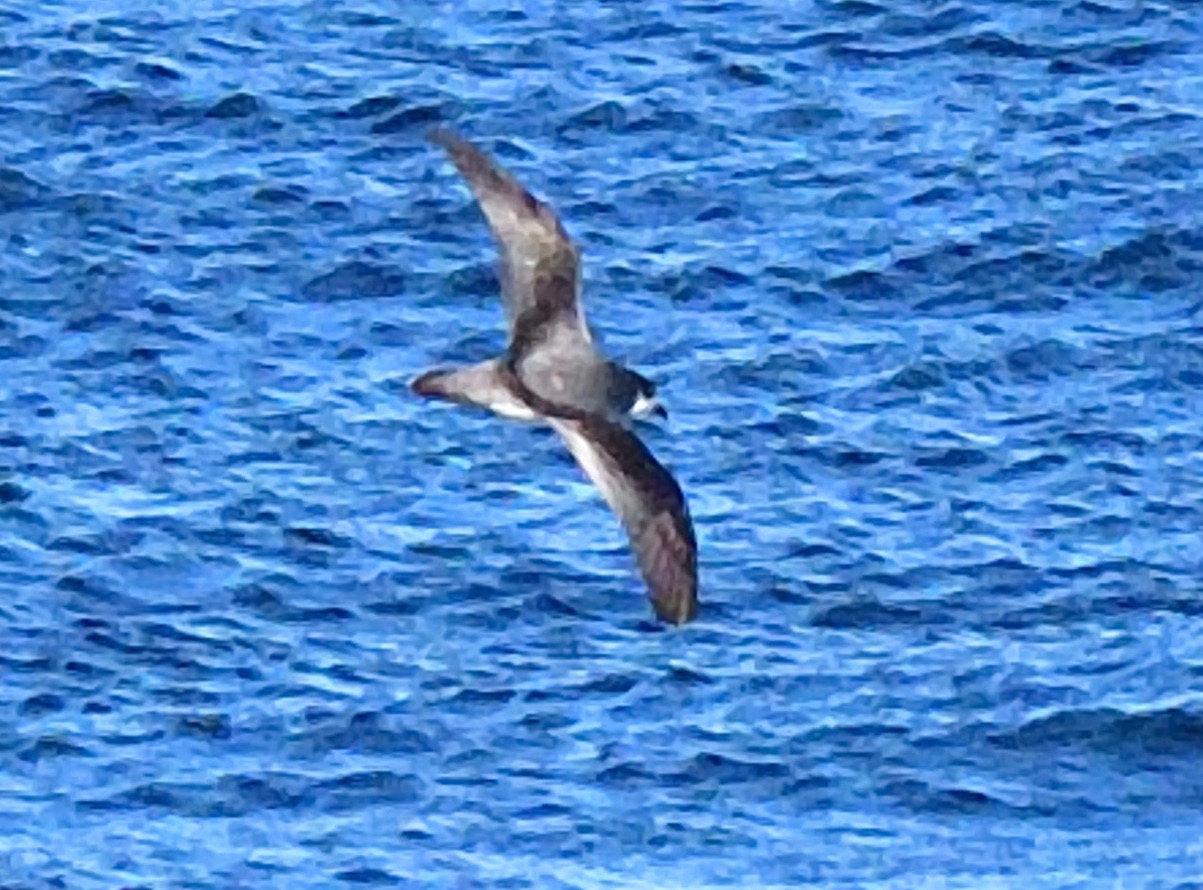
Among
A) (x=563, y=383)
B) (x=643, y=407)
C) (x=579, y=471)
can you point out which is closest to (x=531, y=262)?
(x=563, y=383)

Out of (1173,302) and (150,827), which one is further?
(1173,302)

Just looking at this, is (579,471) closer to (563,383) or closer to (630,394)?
(630,394)

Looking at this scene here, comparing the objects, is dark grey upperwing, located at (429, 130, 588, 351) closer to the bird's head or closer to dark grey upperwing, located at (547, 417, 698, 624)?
the bird's head

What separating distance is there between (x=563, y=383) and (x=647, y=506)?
57 cm

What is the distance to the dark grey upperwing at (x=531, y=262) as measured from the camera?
14.8 meters

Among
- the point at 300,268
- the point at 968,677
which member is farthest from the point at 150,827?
the point at 300,268

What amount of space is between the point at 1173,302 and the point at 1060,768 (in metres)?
5.40

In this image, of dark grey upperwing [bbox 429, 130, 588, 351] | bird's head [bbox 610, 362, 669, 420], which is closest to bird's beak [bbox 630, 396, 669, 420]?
bird's head [bbox 610, 362, 669, 420]

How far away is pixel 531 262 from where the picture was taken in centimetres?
1489

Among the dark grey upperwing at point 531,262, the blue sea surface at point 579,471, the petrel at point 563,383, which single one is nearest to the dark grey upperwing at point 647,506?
the petrel at point 563,383

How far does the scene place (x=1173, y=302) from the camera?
27.3m

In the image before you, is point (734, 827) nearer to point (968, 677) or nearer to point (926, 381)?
point (968, 677)

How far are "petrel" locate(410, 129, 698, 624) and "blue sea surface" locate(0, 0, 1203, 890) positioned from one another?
658 cm

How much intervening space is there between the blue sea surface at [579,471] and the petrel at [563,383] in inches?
259
